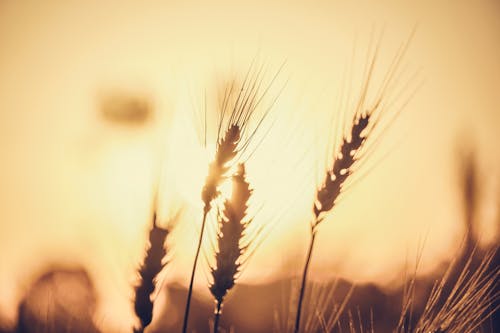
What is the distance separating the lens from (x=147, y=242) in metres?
1.81

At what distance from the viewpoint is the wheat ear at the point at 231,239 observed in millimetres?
1677

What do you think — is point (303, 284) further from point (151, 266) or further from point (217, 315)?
point (151, 266)

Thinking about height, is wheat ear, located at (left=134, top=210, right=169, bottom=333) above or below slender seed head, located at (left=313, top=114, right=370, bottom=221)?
below

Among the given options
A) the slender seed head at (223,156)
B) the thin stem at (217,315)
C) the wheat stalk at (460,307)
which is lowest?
the thin stem at (217,315)

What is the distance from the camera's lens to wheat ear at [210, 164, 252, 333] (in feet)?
5.50

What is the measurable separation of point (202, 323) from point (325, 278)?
1216 cm

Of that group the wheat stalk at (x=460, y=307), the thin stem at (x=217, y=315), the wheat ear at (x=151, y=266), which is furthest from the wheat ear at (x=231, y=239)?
the wheat stalk at (x=460, y=307)

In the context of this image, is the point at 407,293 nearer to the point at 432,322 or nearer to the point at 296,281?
the point at 432,322

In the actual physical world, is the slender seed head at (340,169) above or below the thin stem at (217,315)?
above

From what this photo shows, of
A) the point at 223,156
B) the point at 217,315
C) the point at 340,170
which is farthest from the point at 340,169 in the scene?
the point at 217,315

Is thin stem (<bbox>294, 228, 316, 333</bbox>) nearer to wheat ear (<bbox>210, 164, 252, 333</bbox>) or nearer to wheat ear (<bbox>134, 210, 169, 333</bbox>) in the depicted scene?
wheat ear (<bbox>210, 164, 252, 333</bbox>)

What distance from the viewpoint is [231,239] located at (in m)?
1.71

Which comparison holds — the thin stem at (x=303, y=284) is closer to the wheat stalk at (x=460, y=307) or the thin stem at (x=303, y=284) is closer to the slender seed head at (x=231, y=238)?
the slender seed head at (x=231, y=238)

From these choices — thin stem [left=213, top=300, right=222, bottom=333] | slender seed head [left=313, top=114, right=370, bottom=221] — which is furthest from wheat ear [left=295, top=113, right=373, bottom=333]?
thin stem [left=213, top=300, right=222, bottom=333]
